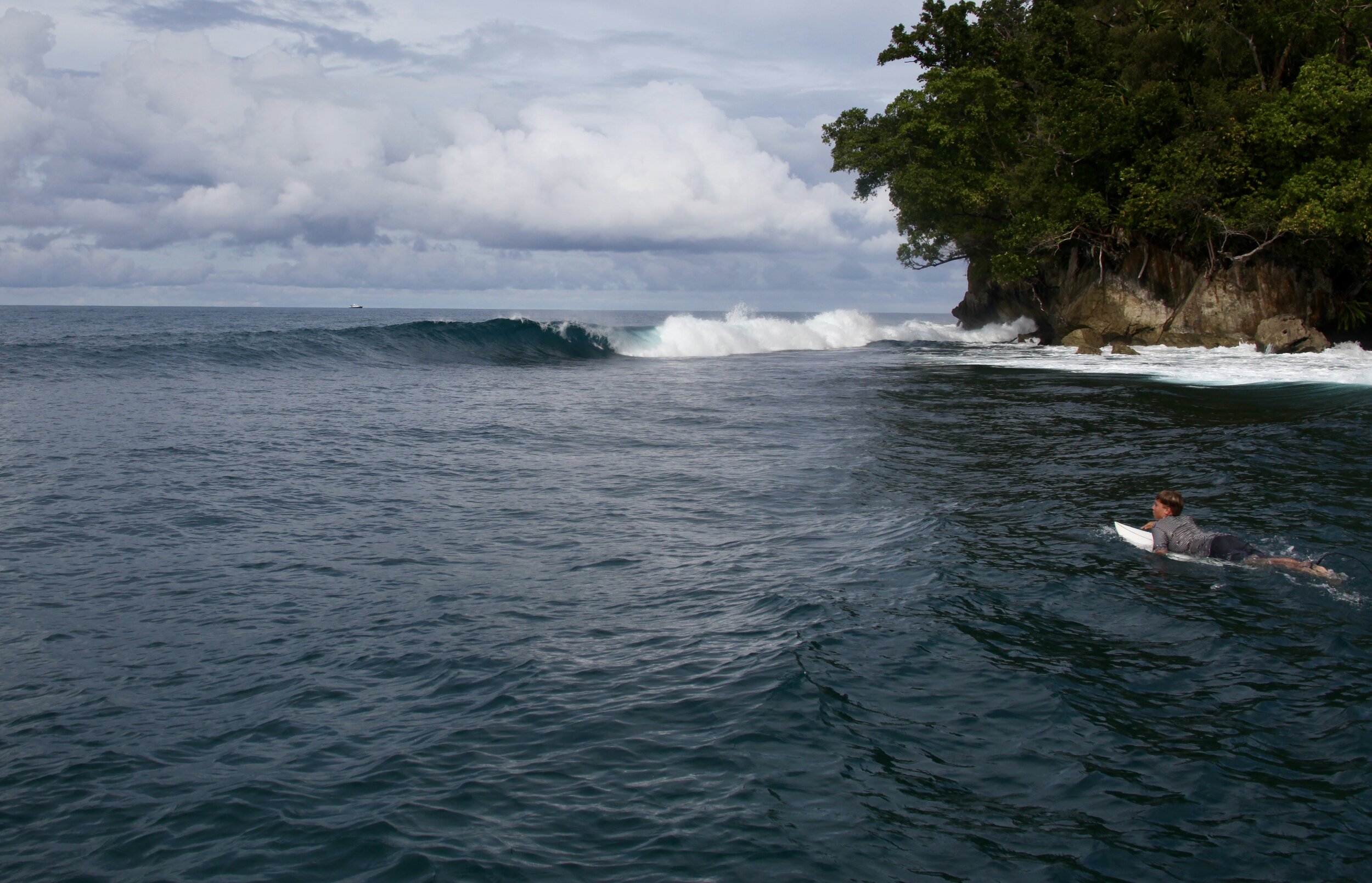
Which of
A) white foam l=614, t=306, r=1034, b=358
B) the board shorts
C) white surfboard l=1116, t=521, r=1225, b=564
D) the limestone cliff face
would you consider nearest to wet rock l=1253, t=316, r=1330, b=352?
the limestone cliff face

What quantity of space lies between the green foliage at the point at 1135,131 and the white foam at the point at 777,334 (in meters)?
10.7

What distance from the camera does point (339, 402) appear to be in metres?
22.9

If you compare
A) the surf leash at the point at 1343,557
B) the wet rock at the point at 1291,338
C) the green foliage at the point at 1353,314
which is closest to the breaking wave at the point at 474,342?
the green foliage at the point at 1353,314

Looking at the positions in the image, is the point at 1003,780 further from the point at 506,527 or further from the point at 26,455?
the point at 26,455

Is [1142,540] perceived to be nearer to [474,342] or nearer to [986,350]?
[474,342]

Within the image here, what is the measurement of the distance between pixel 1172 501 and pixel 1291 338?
31.0 meters

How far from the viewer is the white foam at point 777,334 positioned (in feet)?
157

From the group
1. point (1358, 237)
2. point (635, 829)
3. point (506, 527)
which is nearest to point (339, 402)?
point (506, 527)

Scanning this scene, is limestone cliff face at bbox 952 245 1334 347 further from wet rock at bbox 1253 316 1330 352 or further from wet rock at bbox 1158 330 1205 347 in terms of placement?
wet rock at bbox 1253 316 1330 352

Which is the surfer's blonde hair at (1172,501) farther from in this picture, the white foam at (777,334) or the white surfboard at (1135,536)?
the white foam at (777,334)

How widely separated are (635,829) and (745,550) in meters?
5.43

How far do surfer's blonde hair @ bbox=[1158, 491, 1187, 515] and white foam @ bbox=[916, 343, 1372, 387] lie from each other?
18109mm

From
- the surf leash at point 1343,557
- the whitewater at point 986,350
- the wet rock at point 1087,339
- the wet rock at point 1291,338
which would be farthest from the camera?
the wet rock at point 1087,339

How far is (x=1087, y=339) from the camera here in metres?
40.4
